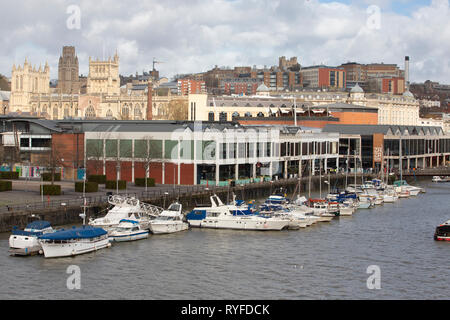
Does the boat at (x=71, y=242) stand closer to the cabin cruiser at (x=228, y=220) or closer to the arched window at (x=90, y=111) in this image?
the cabin cruiser at (x=228, y=220)

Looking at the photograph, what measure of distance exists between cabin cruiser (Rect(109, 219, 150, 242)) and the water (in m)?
0.79

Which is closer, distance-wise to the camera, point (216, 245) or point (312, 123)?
point (216, 245)

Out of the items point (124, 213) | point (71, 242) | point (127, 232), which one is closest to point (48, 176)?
point (124, 213)

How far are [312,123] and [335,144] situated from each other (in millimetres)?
19226

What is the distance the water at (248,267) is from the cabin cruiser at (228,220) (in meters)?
0.76

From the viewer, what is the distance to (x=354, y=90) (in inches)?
6772

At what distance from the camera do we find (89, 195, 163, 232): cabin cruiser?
46.0 metres

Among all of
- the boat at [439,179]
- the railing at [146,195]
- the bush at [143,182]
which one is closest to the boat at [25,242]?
the railing at [146,195]

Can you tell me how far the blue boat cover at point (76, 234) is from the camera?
39.6 meters

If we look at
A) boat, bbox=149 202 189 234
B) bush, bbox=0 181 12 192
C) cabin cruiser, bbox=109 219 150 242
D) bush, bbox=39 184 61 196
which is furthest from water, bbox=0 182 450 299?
bush, bbox=0 181 12 192

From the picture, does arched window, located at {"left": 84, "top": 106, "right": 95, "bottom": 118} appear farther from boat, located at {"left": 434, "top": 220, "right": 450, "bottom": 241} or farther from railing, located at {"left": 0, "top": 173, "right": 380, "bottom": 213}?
boat, located at {"left": 434, "top": 220, "right": 450, "bottom": 241}
